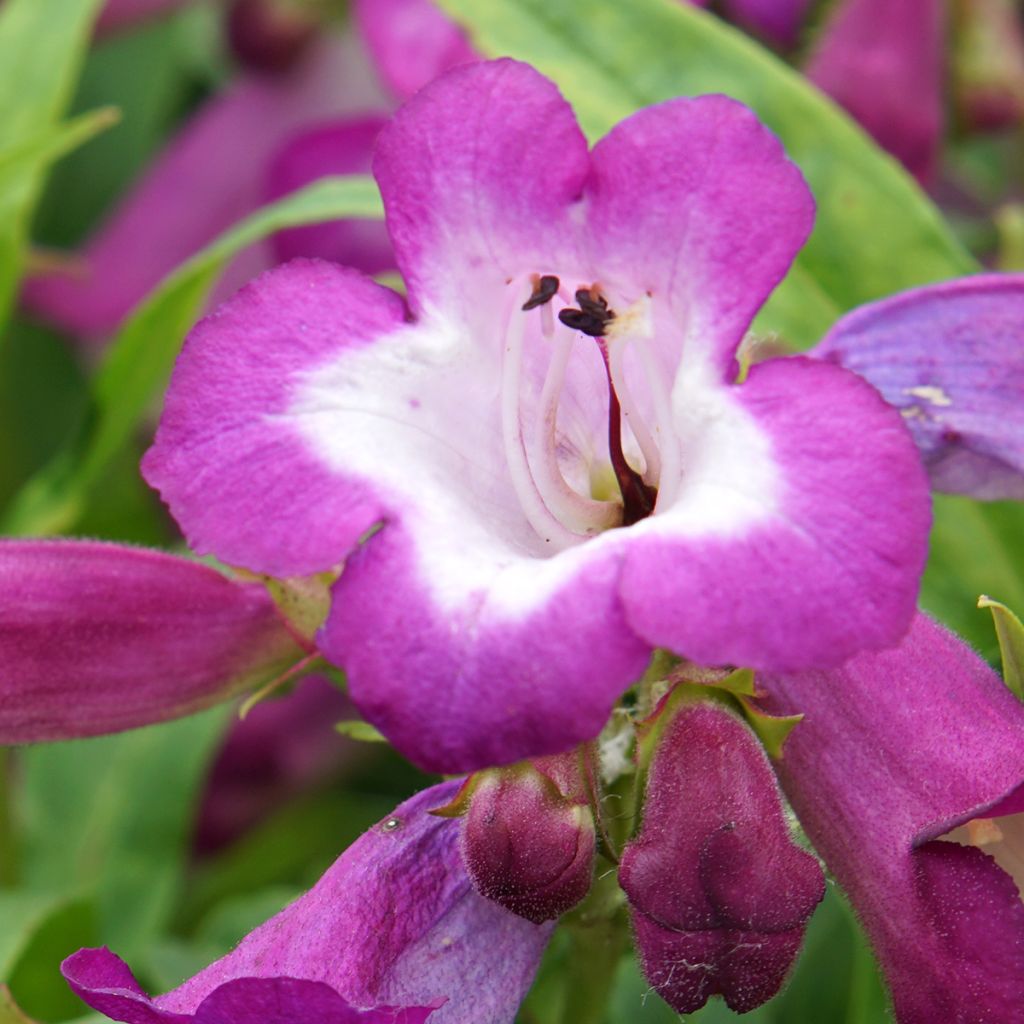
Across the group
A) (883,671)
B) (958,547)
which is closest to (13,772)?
(958,547)

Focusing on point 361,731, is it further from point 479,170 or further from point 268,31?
point 268,31

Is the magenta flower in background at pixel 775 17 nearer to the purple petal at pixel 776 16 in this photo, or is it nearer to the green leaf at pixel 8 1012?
the purple petal at pixel 776 16

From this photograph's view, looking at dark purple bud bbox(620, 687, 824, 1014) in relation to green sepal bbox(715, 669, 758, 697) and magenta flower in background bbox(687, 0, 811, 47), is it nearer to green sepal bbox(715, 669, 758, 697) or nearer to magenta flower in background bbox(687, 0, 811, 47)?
green sepal bbox(715, 669, 758, 697)

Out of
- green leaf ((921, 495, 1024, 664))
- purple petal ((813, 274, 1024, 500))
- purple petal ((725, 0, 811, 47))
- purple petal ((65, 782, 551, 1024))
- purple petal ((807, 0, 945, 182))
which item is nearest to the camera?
purple petal ((65, 782, 551, 1024))

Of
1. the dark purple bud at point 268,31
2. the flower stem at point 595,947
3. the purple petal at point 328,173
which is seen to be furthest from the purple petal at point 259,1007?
the dark purple bud at point 268,31

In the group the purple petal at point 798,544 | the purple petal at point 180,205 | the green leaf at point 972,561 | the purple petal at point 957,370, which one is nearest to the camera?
the purple petal at point 798,544

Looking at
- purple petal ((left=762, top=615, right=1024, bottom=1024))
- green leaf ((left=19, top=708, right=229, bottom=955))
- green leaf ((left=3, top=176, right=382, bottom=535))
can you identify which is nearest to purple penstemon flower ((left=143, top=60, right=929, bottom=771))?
purple petal ((left=762, top=615, right=1024, bottom=1024))
